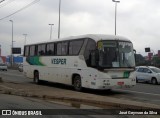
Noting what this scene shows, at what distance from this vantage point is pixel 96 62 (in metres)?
20.5

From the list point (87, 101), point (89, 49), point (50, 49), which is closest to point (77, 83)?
point (89, 49)

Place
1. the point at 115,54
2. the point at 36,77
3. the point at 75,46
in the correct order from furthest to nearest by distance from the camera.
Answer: the point at 36,77 → the point at 75,46 → the point at 115,54

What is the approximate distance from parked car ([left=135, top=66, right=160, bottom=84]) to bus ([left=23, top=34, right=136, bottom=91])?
1139 centimetres

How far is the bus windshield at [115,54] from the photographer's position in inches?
804

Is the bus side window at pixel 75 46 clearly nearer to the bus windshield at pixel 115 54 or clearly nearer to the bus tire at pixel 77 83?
the bus tire at pixel 77 83

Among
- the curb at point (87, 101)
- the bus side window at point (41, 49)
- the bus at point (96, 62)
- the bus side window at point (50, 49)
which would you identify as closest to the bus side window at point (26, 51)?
the bus side window at point (41, 49)

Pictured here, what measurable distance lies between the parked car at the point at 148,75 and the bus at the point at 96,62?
37.4 ft

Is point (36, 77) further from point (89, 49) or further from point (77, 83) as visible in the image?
point (89, 49)

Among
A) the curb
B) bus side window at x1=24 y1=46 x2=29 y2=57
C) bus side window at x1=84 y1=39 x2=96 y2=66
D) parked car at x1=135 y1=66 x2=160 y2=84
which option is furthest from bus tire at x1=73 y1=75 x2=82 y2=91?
parked car at x1=135 y1=66 x2=160 y2=84

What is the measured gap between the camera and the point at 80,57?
22.0m

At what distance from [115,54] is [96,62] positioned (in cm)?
117

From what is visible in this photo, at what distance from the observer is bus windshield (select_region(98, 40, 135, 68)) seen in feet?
67.0

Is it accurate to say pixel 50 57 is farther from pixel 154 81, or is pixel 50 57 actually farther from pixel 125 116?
pixel 125 116

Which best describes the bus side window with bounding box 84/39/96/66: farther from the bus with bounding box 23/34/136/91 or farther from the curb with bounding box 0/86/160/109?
the curb with bounding box 0/86/160/109
